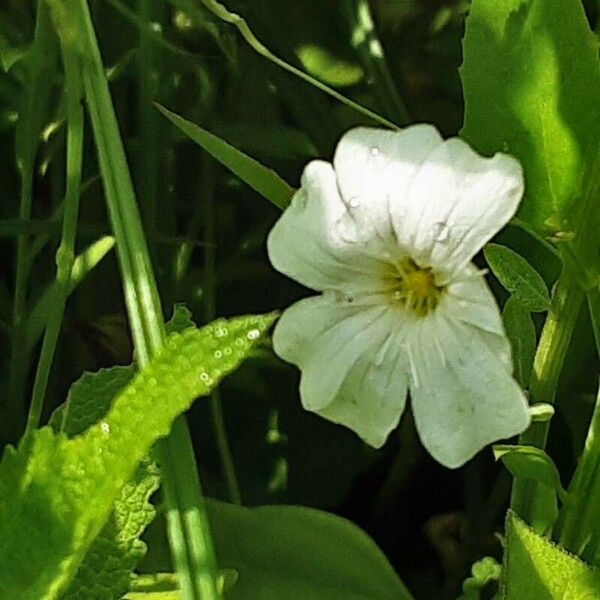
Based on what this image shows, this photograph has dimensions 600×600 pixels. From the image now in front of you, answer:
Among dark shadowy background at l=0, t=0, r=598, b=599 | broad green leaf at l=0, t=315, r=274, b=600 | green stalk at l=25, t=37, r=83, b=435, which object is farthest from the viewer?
dark shadowy background at l=0, t=0, r=598, b=599

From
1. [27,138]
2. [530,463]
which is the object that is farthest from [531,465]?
[27,138]

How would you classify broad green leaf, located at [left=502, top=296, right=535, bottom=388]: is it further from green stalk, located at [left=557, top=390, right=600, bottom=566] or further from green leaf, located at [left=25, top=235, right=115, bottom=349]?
green leaf, located at [left=25, top=235, right=115, bottom=349]

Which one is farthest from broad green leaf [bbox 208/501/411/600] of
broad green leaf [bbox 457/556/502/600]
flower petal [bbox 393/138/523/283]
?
flower petal [bbox 393/138/523/283]

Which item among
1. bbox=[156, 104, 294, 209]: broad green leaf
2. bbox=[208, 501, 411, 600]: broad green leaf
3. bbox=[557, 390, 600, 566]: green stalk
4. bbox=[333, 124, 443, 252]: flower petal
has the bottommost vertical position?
bbox=[208, 501, 411, 600]: broad green leaf

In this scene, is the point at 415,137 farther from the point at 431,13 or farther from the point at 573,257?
the point at 431,13

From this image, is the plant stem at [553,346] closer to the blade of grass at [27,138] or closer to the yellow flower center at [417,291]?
the yellow flower center at [417,291]

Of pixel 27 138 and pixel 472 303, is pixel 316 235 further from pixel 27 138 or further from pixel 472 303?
pixel 27 138

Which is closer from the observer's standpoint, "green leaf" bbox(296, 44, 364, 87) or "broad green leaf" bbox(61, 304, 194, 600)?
"broad green leaf" bbox(61, 304, 194, 600)
